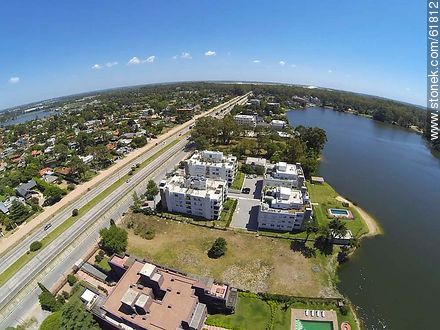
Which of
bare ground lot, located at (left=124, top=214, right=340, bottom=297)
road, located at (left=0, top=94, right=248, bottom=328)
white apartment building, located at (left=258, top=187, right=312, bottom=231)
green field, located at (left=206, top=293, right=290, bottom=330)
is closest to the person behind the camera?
green field, located at (left=206, top=293, right=290, bottom=330)

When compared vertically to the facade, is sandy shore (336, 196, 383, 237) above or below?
above

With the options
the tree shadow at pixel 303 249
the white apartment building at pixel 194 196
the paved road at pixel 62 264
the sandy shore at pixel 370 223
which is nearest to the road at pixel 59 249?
the paved road at pixel 62 264

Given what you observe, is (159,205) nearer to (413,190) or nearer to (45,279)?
(45,279)

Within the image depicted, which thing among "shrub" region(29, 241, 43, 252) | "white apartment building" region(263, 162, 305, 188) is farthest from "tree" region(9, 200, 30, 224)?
"white apartment building" region(263, 162, 305, 188)

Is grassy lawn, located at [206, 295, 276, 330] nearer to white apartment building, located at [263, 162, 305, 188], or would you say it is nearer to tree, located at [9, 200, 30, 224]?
white apartment building, located at [263, 162, 305, 188]

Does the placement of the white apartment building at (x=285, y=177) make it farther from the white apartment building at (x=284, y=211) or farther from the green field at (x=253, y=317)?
the green field at (x=253, y=317)

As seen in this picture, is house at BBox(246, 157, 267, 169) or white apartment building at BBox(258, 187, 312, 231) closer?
white apartment building at BBox(258, 187, 312, 231)

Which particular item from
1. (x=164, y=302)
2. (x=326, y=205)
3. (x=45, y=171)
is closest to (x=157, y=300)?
(x=164, y=302)
